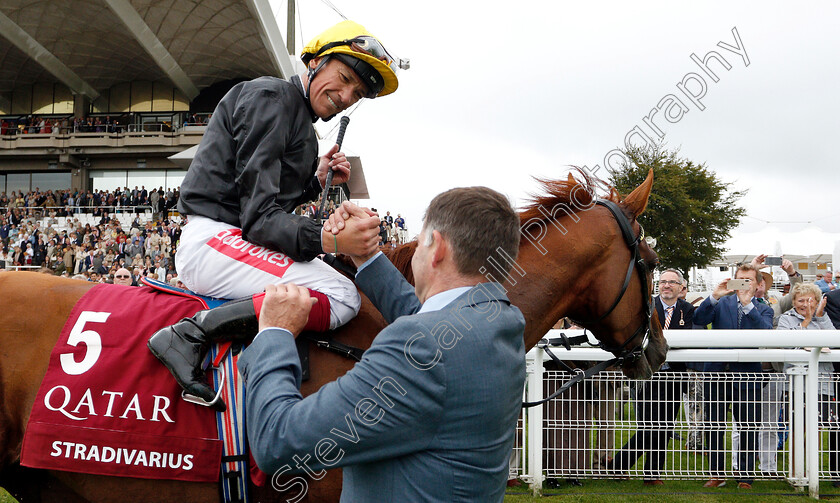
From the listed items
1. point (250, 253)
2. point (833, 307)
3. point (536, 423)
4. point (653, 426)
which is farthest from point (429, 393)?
point (833, 307)

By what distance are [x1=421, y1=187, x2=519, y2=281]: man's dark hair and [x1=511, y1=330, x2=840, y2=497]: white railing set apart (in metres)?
3.49

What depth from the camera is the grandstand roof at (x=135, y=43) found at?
87.4 feet

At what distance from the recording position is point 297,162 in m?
2.24

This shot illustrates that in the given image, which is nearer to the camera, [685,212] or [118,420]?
[118,420]

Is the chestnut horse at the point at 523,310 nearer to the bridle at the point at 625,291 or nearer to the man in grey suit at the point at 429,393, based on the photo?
the bridle at the point at 625,291

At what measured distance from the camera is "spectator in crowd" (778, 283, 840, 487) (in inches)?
189

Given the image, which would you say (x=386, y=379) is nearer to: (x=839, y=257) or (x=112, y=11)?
(x=839, y=257)

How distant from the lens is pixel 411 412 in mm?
1215

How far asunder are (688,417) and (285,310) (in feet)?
13.9

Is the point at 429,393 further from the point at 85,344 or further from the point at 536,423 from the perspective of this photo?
the point at 536,423

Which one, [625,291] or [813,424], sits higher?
[625,291]

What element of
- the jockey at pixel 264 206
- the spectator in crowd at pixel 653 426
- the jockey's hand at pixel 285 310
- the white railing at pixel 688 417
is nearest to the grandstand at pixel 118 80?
the white railing at pixel 688 417

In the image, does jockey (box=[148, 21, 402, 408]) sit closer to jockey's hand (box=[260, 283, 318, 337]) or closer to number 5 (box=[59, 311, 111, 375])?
number 5 (box=[59, 311, 111, 375])

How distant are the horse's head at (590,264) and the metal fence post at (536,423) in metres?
2.06
